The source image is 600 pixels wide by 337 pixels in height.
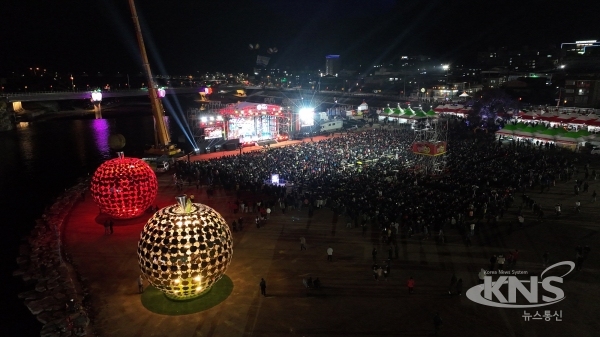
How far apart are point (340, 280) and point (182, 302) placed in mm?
5208

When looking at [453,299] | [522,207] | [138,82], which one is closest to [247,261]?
[453,299]

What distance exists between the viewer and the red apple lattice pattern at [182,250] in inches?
457

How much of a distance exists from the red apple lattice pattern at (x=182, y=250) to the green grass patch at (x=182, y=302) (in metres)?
0.56

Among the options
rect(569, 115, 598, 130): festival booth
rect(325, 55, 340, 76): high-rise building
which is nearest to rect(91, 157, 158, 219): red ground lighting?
rect(569, 115, 598, 130): festival booth

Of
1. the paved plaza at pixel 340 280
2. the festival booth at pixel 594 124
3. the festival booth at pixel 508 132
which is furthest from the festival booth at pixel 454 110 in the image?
the paved plaza at pixel 340 280

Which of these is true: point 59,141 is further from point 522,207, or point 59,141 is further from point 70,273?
point 522,207

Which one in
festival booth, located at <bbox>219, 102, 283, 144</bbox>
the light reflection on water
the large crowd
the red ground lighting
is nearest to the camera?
the red ground lighting

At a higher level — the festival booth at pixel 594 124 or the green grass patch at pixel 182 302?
the festival booth at pixel 594 124

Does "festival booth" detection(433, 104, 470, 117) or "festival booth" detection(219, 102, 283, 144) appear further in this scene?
"festival booth" detection(433, 104, 470, 117)

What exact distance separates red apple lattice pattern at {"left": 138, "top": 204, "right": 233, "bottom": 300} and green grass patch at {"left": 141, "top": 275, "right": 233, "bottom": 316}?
0.56 meters

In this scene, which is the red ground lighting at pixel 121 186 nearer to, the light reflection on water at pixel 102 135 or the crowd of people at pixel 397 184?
the crowd of people at pixel 397 184

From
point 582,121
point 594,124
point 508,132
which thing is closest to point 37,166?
point 508,132

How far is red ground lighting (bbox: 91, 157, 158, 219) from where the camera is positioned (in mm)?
18625

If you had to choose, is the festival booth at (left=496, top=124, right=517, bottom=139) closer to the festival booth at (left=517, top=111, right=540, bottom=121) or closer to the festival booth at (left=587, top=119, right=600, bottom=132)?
the festival booth at (left=587, top=119, right=600, bottom=132)
